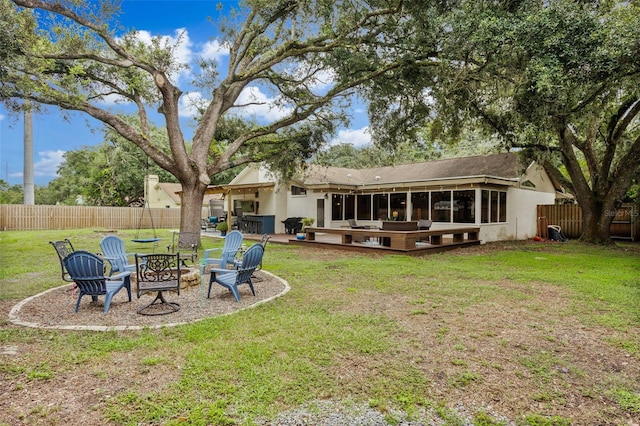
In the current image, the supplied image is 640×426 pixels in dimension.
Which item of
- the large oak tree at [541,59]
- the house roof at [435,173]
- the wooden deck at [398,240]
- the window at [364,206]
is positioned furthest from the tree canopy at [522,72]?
the window at [364,206]

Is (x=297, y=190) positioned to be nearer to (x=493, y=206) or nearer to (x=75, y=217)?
(x=493, y=206)

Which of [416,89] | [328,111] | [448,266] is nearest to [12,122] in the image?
[328,111]

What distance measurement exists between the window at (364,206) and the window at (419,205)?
2.31 metres

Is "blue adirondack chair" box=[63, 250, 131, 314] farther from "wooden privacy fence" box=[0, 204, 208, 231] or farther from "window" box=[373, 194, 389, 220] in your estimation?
"wooden privacy fence" box=[0, 204, 208, 231]

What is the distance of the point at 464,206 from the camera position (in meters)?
14.5

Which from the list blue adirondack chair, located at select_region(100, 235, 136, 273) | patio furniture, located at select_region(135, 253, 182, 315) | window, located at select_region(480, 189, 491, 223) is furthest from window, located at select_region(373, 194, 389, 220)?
patio furniture, located at select_region(135, 253, 182, 315)

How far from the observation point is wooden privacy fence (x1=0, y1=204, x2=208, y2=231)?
19.6 m

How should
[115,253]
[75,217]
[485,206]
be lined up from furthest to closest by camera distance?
[75,217] → [485,206] → [115,253]

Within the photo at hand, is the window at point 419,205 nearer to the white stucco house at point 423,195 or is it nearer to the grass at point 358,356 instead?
the white stucco house at point 423,195

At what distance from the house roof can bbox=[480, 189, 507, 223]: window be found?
0.70 m

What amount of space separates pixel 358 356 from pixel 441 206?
1242 centimetres

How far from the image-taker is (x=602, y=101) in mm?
11047

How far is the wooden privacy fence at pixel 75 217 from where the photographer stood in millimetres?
19641

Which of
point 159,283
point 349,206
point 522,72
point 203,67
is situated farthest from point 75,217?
point 522,72
